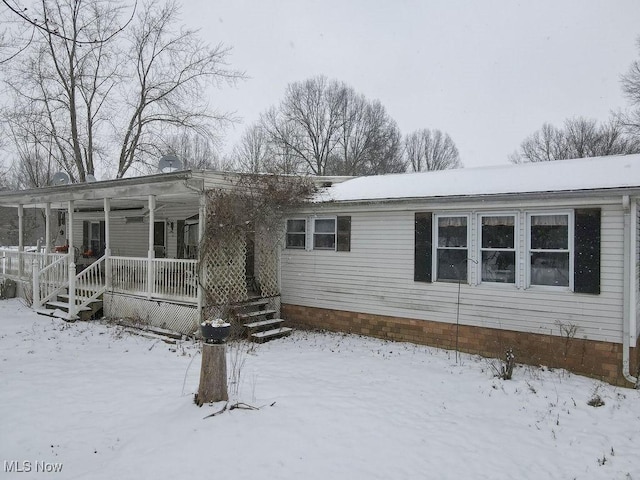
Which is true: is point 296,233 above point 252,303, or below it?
above

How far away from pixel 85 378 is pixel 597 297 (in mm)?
8504

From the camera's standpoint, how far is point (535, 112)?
46.3 meters

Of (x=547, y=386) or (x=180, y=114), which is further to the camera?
Result: (x=180, y=114)

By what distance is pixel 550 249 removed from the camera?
7.73 m

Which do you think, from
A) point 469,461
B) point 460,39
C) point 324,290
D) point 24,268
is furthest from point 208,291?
point 460,39

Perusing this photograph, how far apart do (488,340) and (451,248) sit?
193 centimetres

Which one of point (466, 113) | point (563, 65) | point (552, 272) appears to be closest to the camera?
point (552, 272)

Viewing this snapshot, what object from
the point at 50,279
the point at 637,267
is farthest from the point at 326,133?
the point at 637,267

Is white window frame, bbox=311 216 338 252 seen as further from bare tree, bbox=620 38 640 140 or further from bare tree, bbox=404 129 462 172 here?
bare tree, bbox=404 129 462 172

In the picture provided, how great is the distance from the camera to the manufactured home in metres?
7.23

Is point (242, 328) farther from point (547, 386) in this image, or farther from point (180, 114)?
point (180, 114)
